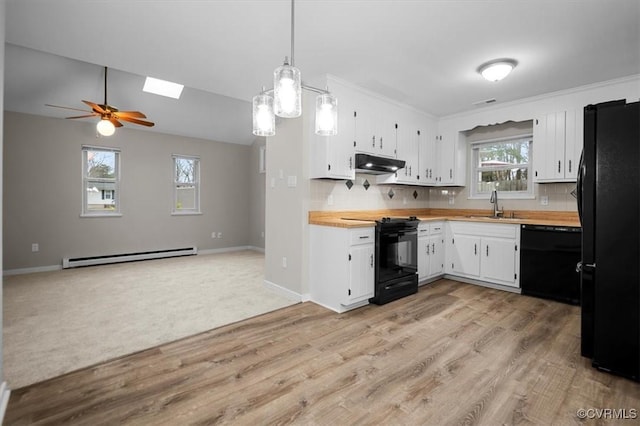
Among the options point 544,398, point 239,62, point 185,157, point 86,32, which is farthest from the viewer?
point 185,157

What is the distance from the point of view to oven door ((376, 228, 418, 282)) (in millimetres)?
3467

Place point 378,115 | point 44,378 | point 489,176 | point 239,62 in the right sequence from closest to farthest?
point 44,378
point 239,62
point 378,115
point 489,176

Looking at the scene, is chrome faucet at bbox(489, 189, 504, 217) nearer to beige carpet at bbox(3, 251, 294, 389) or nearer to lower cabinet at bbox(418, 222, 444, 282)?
lower cabinet at bbox(418, 222, 444, 282)

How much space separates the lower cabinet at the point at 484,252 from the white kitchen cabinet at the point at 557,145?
2.84 feet

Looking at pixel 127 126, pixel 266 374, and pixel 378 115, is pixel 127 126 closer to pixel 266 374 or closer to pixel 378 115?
pixel 378 115

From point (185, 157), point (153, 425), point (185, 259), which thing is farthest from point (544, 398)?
point (185, 157)

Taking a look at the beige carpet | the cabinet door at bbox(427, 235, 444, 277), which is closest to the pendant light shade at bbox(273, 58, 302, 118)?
the beige carpet

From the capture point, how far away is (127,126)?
6.01 metres

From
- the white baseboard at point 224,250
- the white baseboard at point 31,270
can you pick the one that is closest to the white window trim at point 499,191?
the white baseboard at point 224,250

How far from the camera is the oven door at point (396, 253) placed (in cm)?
347

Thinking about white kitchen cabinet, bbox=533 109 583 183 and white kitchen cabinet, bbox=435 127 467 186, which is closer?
white kitchen cabinet, bbox=533 109 583 183

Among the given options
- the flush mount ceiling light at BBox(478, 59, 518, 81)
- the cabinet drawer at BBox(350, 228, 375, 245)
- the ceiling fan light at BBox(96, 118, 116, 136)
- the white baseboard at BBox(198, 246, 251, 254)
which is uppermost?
the flush mount ceiling light at BBox(478, 59, 518, 81)

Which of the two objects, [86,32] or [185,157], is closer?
[86,32]

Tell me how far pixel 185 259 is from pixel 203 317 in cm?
352
